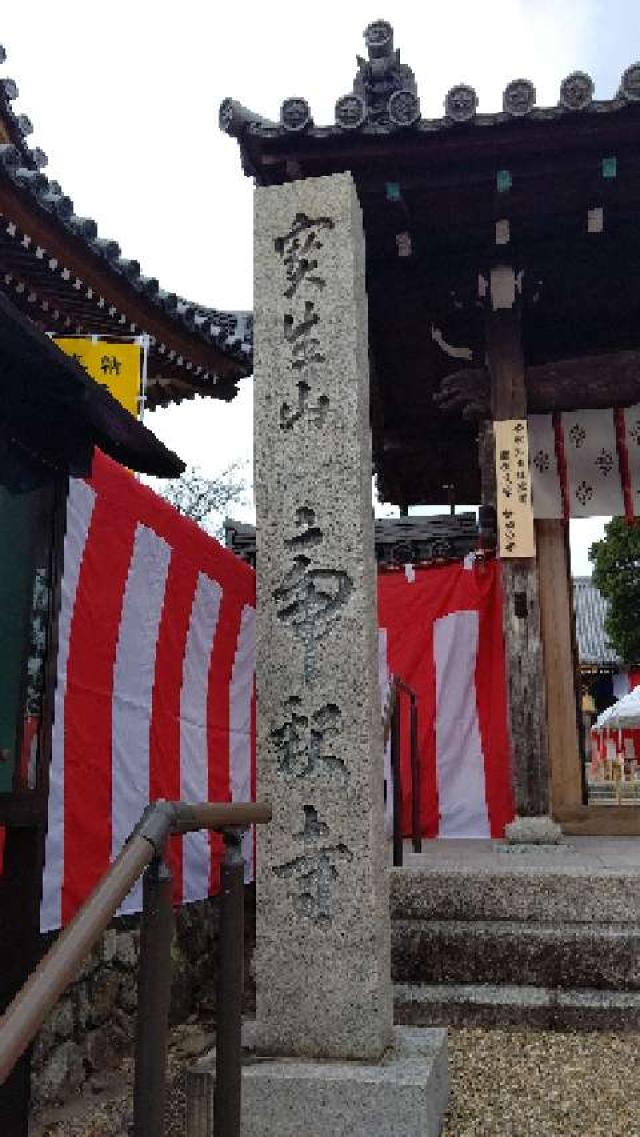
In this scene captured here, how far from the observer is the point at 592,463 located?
852 centimetres

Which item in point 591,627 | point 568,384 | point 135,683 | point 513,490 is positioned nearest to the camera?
point 135,683

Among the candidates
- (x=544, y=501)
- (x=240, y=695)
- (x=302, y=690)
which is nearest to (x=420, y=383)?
(x=544, y=501)

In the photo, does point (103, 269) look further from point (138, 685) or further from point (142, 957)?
point (142, 957)

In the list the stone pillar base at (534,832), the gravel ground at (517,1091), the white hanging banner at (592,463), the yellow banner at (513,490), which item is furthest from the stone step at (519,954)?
the white hanging banner at (592,463)

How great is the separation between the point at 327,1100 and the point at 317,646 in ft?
5.20

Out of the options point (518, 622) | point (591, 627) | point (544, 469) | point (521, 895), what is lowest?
point (521, 895)

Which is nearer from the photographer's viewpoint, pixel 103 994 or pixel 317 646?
pixel 317 646

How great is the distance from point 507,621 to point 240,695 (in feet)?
9.07

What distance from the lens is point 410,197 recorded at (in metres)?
7.14

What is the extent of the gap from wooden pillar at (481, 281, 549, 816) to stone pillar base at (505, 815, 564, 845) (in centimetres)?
8

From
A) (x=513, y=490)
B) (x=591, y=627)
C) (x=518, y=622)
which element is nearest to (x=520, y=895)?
(x=518, y=622)

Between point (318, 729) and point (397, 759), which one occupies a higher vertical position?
point (318, 729)

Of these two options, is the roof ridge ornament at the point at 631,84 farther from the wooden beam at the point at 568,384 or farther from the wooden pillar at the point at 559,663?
the wooden pillar at the point at 559,663

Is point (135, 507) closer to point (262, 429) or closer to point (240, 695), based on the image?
point (262, 429)
